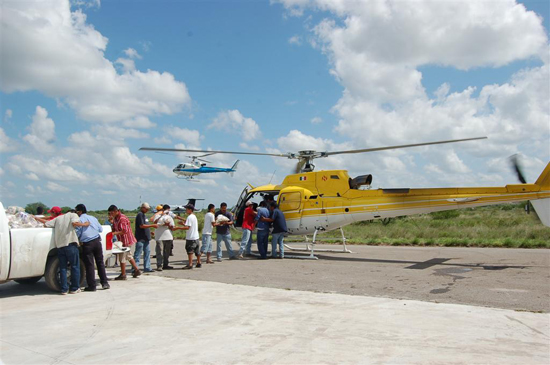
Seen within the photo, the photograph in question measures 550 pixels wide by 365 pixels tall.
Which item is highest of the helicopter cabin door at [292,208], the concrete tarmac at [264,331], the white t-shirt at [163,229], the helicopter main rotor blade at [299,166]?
the helicopter main rotor blade at [299,166]

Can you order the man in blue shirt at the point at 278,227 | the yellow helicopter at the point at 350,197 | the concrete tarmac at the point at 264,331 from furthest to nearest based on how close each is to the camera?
1. the man in blue shirt at the point at 278,227
2. the yellow helicopter at the point at 350,197
3. the concrete tarmac at the point at 264,331

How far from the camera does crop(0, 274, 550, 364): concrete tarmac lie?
4250 millimetres

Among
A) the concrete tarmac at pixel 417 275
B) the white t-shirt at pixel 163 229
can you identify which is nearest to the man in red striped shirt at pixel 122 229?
the white t-shirt at pixel 163 229

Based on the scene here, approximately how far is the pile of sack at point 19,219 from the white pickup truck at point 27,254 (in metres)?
0.26

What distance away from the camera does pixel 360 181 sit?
13172 millimetres

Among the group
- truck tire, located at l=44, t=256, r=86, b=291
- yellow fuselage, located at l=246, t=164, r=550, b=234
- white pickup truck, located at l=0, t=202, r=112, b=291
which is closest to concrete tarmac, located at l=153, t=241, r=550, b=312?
yellow fuselage, located at l=246, t=164, r=550, b=234

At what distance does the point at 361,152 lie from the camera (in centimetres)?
1356

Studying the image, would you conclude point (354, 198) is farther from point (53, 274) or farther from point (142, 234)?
point (53, 274)

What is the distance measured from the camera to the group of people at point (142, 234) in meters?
8.00

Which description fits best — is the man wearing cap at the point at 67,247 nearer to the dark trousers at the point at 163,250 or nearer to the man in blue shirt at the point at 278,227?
the dark trousers at the point at 163,250

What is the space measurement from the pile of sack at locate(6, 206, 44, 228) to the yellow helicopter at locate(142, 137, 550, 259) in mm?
7681

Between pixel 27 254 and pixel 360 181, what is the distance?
30.3 ft

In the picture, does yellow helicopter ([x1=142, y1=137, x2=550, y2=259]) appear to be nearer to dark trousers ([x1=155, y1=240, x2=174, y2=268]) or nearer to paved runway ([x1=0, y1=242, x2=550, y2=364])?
paved runway ([x1=0, y1=242, x2=550, y2=364])

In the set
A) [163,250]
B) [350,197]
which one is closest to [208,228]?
[163,250]
